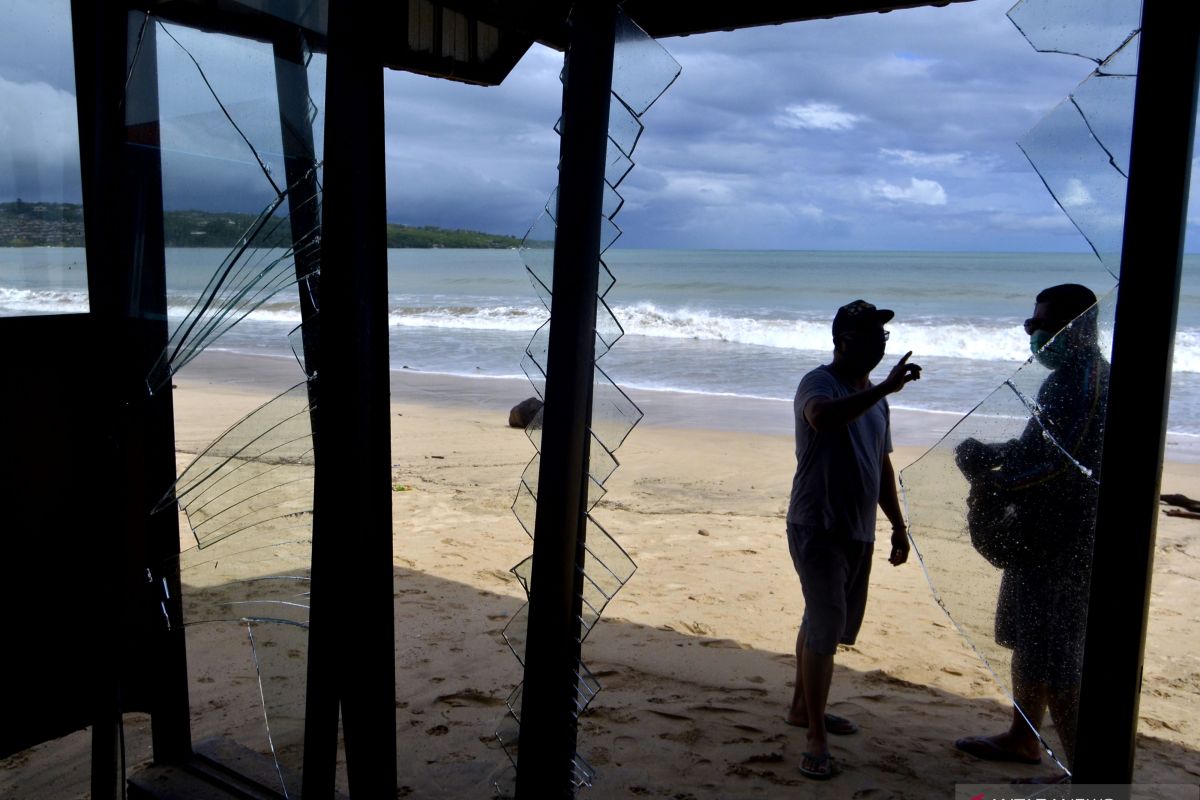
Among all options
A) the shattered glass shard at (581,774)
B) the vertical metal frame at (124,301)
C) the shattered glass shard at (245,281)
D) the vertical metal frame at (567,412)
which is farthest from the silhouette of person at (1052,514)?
the vertical metal frame at (124,301)

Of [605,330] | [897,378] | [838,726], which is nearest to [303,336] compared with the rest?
[605,330]

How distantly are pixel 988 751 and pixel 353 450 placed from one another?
8.85ft

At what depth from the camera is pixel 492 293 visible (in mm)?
35750

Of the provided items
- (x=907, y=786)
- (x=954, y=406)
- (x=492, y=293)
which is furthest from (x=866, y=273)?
(x=907, y=786)

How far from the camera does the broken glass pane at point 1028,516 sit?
2.09 m

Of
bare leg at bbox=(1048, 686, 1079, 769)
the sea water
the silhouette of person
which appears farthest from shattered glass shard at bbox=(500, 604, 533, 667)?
bare leg at bbox=(1048, 686, 1079, 769)

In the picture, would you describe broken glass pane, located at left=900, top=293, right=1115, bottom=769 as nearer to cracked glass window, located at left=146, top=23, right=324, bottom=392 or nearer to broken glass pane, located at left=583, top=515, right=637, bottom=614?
Answer: broken glass pane, located at left=583, top=515, right=637, bottom=614

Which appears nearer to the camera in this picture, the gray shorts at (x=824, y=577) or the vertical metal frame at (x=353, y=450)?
the vertical metal frame at (x=353, y=450)

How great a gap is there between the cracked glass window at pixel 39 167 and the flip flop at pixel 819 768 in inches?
109

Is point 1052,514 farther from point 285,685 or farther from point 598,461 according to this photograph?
point 285,685

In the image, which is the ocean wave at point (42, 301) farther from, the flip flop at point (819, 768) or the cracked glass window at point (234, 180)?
the flip flop at point (819, 768)

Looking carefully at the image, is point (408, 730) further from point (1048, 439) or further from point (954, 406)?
point (954, 406)

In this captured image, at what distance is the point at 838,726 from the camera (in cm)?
360

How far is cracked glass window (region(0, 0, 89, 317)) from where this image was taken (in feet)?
7.91
